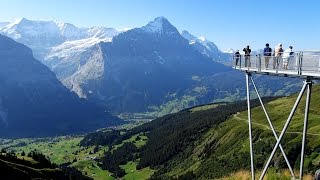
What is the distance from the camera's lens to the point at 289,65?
38188 millimetres

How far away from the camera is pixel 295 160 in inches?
6713

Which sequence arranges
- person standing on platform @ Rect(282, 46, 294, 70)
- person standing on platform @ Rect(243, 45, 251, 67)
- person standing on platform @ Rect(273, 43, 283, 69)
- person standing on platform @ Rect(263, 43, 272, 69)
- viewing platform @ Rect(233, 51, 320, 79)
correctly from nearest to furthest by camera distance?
viewing platform @ Rect(233, 51, 320, 79) < person standing on platform @ Rect(282, 46, 294, 70) < person standing on platform @ Rect(273, 43, 283, 69) < person standing on platform @ Rect(263, 43, 272, 69) < person standing on platform @ Rect(243, 45, 251, 67)

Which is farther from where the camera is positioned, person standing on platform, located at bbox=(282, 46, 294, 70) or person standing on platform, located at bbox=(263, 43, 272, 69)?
person standing on platform, located at bbox=(263, 43, 272, 69)

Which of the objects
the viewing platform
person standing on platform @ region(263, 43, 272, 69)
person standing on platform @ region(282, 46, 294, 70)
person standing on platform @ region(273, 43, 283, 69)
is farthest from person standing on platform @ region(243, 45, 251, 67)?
person standing on platform @ region(282, 46, 294, 70)

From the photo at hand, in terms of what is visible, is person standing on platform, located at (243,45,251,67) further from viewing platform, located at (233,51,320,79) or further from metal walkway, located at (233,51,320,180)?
metal walkway, located at (233,51,320,180)

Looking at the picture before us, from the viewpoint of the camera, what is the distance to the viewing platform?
3445 centimetres

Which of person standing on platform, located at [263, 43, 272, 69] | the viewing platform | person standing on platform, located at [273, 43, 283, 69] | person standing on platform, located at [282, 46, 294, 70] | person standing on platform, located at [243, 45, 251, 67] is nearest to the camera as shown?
the viewing platform

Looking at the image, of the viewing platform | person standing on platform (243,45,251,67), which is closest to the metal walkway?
the viewing platform

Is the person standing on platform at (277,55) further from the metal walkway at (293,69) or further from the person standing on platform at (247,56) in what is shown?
the person standing on platform at (247,56)

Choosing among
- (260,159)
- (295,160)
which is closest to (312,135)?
(295,160)

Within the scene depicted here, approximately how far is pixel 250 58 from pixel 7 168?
2563 inches

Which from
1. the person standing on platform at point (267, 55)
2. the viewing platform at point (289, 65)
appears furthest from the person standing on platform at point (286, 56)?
the person standing on platform at point (267, 55)

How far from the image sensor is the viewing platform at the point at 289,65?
113 feet

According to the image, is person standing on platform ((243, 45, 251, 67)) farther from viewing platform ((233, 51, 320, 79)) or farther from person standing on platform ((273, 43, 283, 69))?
person standing on platform ((273, 43, 283, 69))
